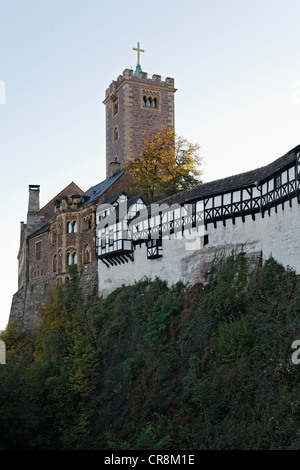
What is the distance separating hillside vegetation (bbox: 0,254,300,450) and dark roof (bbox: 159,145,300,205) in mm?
3954

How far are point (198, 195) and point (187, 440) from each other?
14.9m

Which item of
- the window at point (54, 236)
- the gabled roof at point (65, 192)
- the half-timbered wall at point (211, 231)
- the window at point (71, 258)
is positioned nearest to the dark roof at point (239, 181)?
the half-timbered wall at point (211, 231)

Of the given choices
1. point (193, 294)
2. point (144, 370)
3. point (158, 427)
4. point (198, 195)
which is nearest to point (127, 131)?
point (198, 195)

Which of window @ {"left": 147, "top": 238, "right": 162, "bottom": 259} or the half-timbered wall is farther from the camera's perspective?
window @ {"left": 147, "top": 238, "right": 162, "bottom": 259}

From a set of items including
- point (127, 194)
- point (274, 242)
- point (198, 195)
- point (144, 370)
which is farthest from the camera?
point (127, 194)

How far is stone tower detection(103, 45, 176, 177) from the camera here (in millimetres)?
53875

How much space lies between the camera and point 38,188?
59625 mm

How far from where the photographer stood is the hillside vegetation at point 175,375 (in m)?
22.6

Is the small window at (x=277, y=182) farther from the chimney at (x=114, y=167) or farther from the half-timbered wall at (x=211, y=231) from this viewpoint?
the chimney at (x=114, y=167)

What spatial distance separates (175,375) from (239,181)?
434 inches

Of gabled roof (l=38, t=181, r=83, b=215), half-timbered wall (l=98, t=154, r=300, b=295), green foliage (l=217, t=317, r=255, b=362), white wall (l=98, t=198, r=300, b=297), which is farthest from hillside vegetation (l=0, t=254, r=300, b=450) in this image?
gabled roof (l=38, t=181, r=83, b=215)

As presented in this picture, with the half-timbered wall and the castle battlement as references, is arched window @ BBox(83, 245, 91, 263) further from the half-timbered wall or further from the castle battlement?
the castle battlement

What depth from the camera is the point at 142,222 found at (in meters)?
39.2

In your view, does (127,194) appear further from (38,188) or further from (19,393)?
(19,393)
